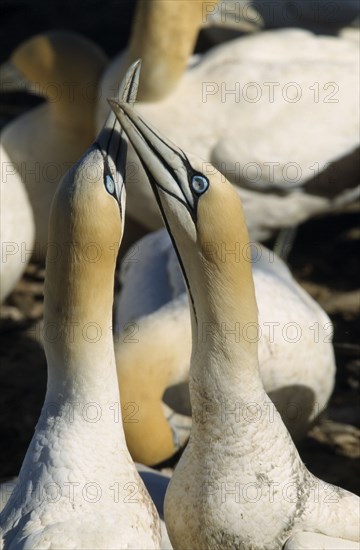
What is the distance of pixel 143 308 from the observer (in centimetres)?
441

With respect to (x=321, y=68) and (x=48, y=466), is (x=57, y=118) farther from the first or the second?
(x=48, y=466)

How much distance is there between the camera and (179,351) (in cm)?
398

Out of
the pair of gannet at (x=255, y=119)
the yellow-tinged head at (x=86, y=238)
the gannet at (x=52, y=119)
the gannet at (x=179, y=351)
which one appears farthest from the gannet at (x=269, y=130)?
the yellow-tinged head at (x=86, y=238)

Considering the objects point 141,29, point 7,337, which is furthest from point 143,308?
point 141,29

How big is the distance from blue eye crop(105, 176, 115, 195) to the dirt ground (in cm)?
177

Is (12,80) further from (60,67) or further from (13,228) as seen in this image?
(13,228)

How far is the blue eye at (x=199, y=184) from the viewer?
2.79 m

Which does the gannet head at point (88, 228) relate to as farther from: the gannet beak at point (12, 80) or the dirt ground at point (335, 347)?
the gannet beak at point (12, 80)

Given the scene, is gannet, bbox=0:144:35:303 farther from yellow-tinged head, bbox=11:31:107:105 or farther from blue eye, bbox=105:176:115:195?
blue eye, bbox=105:176:115:195

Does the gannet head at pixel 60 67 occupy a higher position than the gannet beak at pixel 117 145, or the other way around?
the gannet beak at pixel 117 145

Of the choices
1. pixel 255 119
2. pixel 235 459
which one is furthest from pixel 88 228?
pixel 255 119

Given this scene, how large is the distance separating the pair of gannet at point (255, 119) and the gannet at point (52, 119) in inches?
10.3

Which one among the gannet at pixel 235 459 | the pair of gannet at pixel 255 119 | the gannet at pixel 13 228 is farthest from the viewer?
the pair of gannet at pixel 255 119

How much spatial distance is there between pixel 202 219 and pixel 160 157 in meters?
0.19
